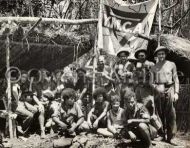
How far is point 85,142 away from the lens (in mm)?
8062

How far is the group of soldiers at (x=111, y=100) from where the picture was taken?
824 cm

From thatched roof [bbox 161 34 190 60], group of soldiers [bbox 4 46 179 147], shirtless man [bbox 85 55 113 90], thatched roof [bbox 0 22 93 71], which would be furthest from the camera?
thatched roof [bbox 0 22 93 71]

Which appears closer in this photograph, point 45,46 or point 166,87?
point 166,87

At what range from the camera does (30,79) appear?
10.3 m

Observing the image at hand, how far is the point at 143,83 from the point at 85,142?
1898 millimetres

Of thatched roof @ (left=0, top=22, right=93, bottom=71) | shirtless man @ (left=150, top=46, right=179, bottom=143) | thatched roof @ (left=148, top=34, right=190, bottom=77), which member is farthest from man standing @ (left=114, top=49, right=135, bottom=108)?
thatched roof @ (left=0, top=22, right=93, bottom=71)

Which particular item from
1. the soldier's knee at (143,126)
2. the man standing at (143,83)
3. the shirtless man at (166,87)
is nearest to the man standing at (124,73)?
the man standing at (143,83)

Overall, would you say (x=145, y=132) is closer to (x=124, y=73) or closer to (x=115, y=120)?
(x=115, y=120)

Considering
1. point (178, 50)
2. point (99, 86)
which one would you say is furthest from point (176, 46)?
point (99, 86)

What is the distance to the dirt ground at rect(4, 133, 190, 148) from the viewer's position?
26.2ft

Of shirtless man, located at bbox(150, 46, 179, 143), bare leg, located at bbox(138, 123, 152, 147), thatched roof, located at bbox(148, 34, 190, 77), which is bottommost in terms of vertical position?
bare leg, located at bbox(138, 123, 152, 147)

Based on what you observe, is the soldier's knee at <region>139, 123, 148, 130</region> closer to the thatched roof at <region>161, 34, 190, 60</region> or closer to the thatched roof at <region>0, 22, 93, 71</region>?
the thatched roof at <region>161, 34, 190, 60</region>

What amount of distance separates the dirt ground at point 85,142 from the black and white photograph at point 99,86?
0.07ft

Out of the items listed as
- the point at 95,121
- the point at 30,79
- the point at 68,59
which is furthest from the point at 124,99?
the point at 68,59
